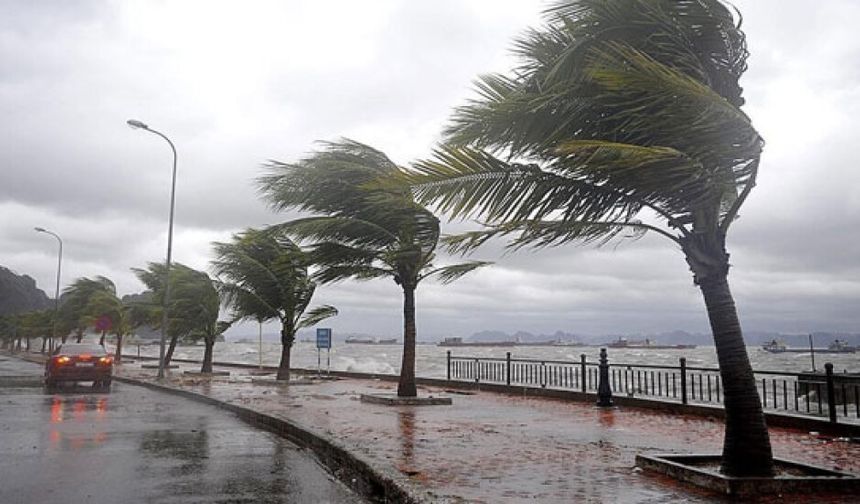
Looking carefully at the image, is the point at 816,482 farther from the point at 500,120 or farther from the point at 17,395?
the point at 17,395

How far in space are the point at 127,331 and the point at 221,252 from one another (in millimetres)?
23324

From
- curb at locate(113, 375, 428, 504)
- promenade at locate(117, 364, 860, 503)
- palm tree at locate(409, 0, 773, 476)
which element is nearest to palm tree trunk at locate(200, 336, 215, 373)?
promenade at locate(117, 364, 860, 503)

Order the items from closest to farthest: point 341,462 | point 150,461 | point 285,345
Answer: point 150,461 → point 341,462 → point 285,345

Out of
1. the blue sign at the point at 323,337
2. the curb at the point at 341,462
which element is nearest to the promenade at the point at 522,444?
the curb at the point at 341,462

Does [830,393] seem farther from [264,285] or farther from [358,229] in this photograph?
[264,285]

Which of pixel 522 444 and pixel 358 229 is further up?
pixel 358 229

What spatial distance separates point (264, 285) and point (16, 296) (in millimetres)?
175589

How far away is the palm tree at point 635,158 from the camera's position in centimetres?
726

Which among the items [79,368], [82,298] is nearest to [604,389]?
[79,368]

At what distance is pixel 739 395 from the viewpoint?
757 cm

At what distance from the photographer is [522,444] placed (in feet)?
34.1

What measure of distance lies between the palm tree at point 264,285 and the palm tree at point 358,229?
26.1 ft

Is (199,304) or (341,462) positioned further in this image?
(199,304)

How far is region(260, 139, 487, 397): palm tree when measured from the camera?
659 inches
